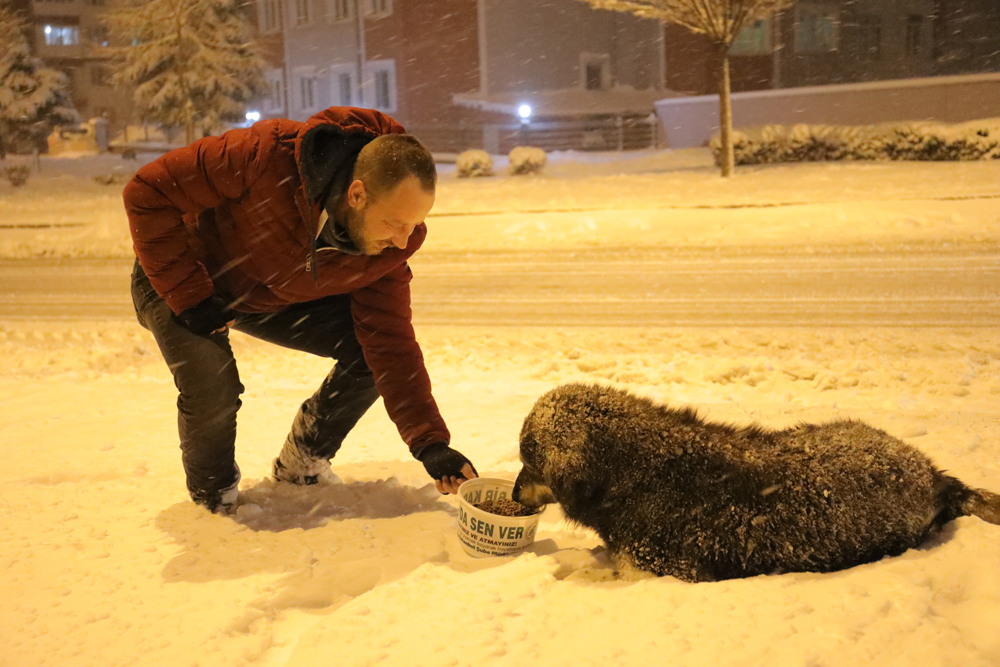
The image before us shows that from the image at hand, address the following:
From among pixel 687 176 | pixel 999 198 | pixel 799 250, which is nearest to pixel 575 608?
pixel 799 250

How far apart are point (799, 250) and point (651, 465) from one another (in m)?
7.38

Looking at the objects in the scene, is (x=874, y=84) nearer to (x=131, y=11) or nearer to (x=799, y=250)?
(x=799, y=250)

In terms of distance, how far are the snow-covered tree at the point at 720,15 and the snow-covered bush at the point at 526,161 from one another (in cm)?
448

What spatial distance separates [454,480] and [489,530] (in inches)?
12.9

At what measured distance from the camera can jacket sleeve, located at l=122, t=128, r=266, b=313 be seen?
321 cm

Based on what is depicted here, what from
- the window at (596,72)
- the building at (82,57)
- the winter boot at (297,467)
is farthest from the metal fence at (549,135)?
the building at (82,57)

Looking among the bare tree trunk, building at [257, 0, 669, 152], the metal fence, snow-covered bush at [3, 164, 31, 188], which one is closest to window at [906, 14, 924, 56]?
building at [257, 0, 669, 152]

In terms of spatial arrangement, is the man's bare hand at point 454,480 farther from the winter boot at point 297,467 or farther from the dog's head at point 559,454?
the winter boot at point 297,467

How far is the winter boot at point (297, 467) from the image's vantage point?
4094 millimetres

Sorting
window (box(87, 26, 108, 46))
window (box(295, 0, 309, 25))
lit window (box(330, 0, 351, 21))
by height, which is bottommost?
lit window (box(330, 0, 351, 21))

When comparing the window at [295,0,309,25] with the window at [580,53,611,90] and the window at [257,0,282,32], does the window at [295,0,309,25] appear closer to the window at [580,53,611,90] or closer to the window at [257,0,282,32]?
the window at [257,0,282,32]

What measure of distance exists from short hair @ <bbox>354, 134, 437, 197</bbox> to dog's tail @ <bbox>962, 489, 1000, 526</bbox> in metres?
2.25

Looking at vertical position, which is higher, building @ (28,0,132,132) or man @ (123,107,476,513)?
building @ (28,0,132,132)

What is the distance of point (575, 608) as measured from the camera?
275 centimetres
